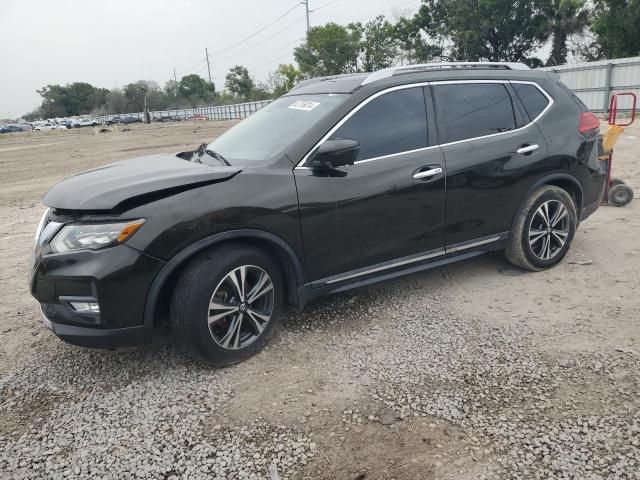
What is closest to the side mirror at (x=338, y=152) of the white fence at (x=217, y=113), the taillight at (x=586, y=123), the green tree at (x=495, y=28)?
the taillight at (x=586, y=123)

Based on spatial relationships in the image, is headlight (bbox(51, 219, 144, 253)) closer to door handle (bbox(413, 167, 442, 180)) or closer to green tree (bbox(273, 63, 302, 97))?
door handle (bbox(413, 167, 442, 180))

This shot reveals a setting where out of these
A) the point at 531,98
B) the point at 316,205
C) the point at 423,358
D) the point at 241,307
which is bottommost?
the point at 423,358

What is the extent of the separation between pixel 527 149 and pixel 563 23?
129ft

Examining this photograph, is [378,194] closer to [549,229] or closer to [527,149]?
[527,149]

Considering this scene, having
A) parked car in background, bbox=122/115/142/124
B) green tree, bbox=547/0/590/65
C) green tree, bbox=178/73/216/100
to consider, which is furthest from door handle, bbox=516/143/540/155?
green tree, bbox=178/73/216/100

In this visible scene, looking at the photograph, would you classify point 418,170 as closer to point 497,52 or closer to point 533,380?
point 533,380

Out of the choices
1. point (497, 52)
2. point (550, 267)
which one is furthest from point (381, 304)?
point (497, 52)

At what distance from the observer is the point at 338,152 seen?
3320mm

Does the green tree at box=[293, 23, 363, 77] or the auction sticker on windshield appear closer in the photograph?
the auction sticker on windshield

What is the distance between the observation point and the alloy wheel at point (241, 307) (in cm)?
314

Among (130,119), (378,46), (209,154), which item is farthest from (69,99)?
(209,154)

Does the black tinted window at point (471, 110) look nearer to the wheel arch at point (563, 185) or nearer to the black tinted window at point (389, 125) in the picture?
the black tinted window at point (389, 125)

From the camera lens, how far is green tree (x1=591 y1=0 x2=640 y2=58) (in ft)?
89.8

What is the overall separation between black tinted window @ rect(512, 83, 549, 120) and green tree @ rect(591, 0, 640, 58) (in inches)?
1129
